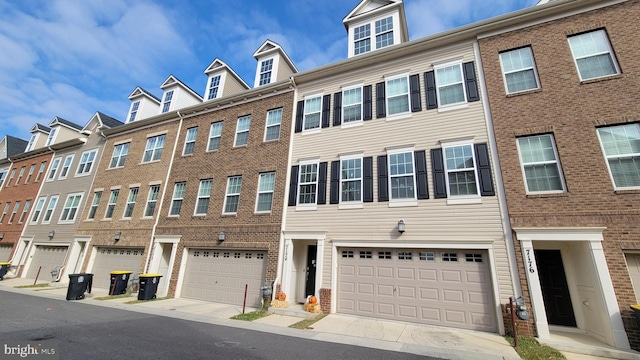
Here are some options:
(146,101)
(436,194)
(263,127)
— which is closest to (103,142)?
(146,101)

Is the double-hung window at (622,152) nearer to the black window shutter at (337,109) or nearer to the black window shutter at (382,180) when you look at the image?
the black window shutter at (382,180)

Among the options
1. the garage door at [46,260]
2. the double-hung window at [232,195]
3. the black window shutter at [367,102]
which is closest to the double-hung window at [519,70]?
the black window shutter at [367,102]

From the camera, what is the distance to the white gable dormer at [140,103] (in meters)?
19.8

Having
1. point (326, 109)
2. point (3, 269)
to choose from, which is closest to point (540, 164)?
point (326, 109)

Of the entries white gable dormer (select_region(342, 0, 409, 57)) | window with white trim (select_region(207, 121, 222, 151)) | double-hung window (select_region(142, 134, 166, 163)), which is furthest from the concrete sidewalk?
white gable dormer (select_region(342, 0, 409, 57))

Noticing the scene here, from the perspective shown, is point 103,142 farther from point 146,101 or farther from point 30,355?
point 30,355

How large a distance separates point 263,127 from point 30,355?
35.9ft

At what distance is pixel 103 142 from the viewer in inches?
784

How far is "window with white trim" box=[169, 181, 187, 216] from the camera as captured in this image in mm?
14806

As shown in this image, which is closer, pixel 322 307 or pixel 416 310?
pixel 416 310

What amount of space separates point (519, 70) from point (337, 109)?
6967 millimetres

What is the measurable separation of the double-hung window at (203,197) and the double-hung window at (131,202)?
5.10 m

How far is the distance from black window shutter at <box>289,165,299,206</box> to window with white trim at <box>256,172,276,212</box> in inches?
37.4

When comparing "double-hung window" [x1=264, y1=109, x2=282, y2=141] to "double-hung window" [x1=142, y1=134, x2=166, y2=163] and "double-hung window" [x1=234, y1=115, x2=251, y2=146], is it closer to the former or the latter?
"double-hung window" [x1=234, y1=115, x2=251, y2=146]
